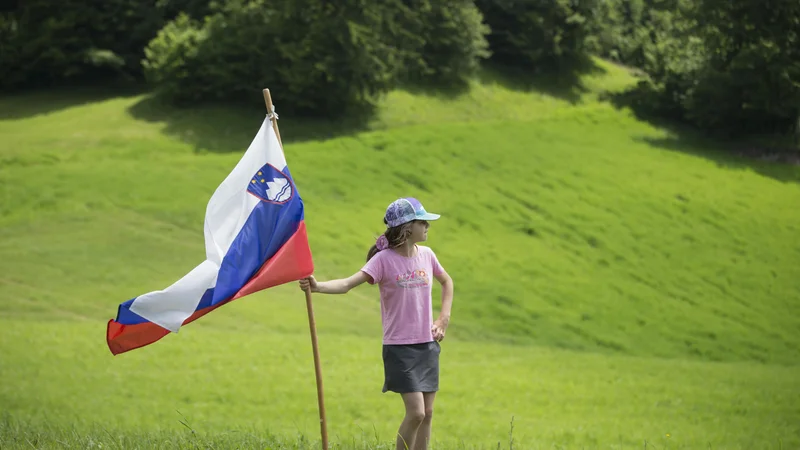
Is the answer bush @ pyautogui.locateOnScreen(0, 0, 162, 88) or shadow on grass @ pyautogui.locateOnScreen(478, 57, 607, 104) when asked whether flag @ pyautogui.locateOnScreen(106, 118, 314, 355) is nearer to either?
bush @ pyautogui.locateOnScreen(0, 0, 162, 88)

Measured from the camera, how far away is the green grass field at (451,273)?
14039mm

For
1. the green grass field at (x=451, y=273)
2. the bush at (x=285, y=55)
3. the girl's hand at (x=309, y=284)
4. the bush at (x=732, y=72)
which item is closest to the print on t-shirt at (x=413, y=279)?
the girl's hand at (x=309, y=284)

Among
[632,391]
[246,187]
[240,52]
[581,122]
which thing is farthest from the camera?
[581,122]

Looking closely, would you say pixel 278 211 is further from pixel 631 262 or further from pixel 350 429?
pixel 631 262

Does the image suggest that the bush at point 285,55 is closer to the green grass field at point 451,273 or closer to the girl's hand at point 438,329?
the green grass field at point 451,273

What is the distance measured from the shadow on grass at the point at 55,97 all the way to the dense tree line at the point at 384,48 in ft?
2.40

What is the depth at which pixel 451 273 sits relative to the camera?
2392cm

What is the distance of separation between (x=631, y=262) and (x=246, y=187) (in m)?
21.3

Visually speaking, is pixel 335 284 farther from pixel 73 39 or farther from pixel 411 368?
pixel 73 39

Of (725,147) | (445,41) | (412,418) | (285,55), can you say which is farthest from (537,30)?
(412,418)

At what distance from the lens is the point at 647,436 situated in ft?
44.9

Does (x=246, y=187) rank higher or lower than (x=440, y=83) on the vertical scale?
higher

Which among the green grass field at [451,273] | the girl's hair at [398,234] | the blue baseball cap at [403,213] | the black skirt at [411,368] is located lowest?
the green grass field at [451,273]

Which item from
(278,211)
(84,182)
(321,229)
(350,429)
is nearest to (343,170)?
(321,229)
